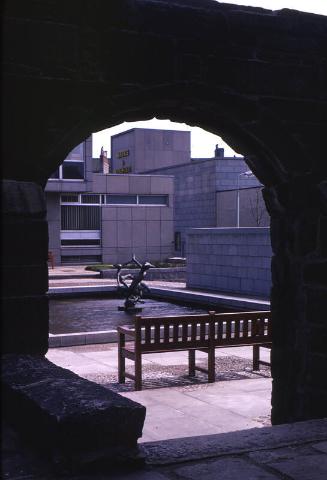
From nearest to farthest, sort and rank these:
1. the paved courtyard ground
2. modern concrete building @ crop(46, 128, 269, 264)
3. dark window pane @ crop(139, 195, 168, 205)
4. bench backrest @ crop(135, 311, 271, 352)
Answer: the paved courtyard ground, bench backrest @ crop(135, 311, 271, 352), modern concrete building @ crop(46, 128, 269, 264), dark window pane @ crop(139, 195, 168, 205)

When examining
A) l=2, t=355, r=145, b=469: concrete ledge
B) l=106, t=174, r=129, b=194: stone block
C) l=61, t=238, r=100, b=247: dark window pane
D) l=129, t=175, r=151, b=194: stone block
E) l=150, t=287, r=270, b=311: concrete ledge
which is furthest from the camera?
l=129, t=175, r=151, b=194: stone block

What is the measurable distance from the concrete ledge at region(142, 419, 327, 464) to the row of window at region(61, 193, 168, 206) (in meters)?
33.6

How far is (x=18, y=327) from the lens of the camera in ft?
15.1

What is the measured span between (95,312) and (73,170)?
57.2 ft

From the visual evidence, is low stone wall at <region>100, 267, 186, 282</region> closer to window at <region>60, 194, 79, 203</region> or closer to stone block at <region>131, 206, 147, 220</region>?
stone block at <region>131, 206, 147, 220</region>

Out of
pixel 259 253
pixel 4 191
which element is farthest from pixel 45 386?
pixel 259 253

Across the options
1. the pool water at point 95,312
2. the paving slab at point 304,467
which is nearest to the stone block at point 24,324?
the paving slab at point 304,467

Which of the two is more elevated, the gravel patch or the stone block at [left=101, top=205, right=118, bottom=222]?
the stone block at [left=101, top=205, right=118, bottom=222]

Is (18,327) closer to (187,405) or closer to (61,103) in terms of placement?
(61,103)

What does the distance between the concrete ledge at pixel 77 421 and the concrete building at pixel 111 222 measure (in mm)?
32379

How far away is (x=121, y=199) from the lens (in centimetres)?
3862

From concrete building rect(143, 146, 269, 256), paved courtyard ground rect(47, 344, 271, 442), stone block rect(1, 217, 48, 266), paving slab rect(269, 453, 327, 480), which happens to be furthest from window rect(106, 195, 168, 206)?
paving slab rect(269, 453, 327, 480)

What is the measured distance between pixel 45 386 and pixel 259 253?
52.2ft

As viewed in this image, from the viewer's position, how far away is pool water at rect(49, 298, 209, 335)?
646 inches
